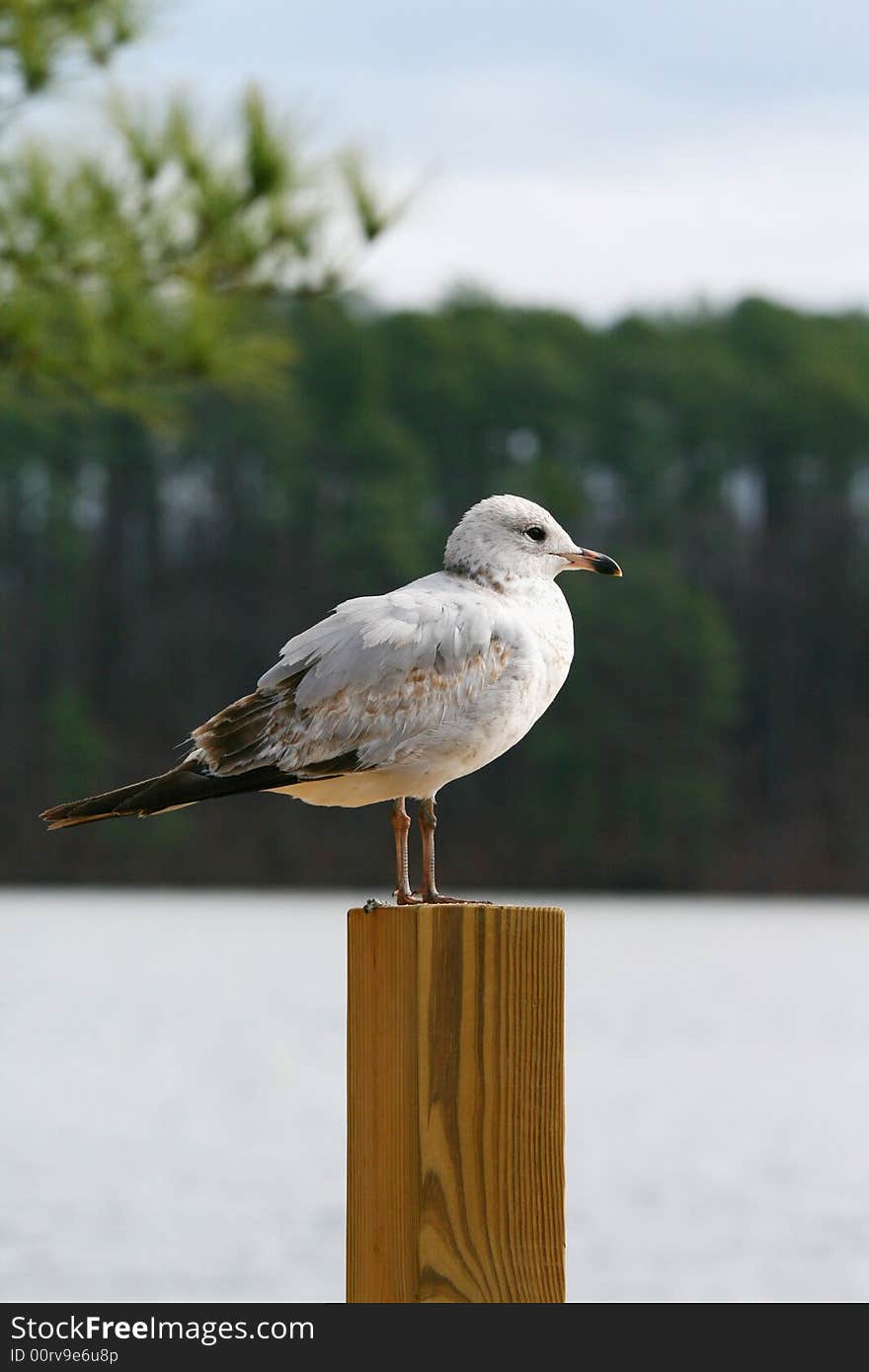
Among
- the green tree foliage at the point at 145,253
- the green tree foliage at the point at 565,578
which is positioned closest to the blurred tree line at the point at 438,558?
the green tree foliage at the point at 565,578

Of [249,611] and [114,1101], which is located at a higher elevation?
[249,611]

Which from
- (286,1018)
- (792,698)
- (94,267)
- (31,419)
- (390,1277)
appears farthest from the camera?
(792,698)

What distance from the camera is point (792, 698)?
129 feet

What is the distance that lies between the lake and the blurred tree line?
393 cm

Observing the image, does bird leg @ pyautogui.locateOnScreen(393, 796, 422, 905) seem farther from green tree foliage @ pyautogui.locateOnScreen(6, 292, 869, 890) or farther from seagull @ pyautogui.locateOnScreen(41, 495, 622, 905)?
green tree foliage @ pyautogui.locateOnScreen(6, 292, 869, 890)

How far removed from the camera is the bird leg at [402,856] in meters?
3.49

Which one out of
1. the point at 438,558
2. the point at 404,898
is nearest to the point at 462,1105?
the point at 404,898

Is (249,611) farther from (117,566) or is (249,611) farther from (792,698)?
(792,698)

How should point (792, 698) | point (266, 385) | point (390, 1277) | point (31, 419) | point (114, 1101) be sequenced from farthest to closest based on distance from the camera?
point (792, 698)
point (31, 419)
point (114, 1101)
point (266, 385)
point (390, 1277)

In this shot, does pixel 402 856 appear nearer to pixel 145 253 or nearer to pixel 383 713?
pixel 383 713

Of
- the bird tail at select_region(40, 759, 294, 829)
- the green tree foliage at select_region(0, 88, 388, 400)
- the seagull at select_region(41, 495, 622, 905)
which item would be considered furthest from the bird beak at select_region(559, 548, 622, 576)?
the green tree foliage at select_region(0, 88, 388, 400)

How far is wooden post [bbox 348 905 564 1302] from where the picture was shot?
306 centimetres
